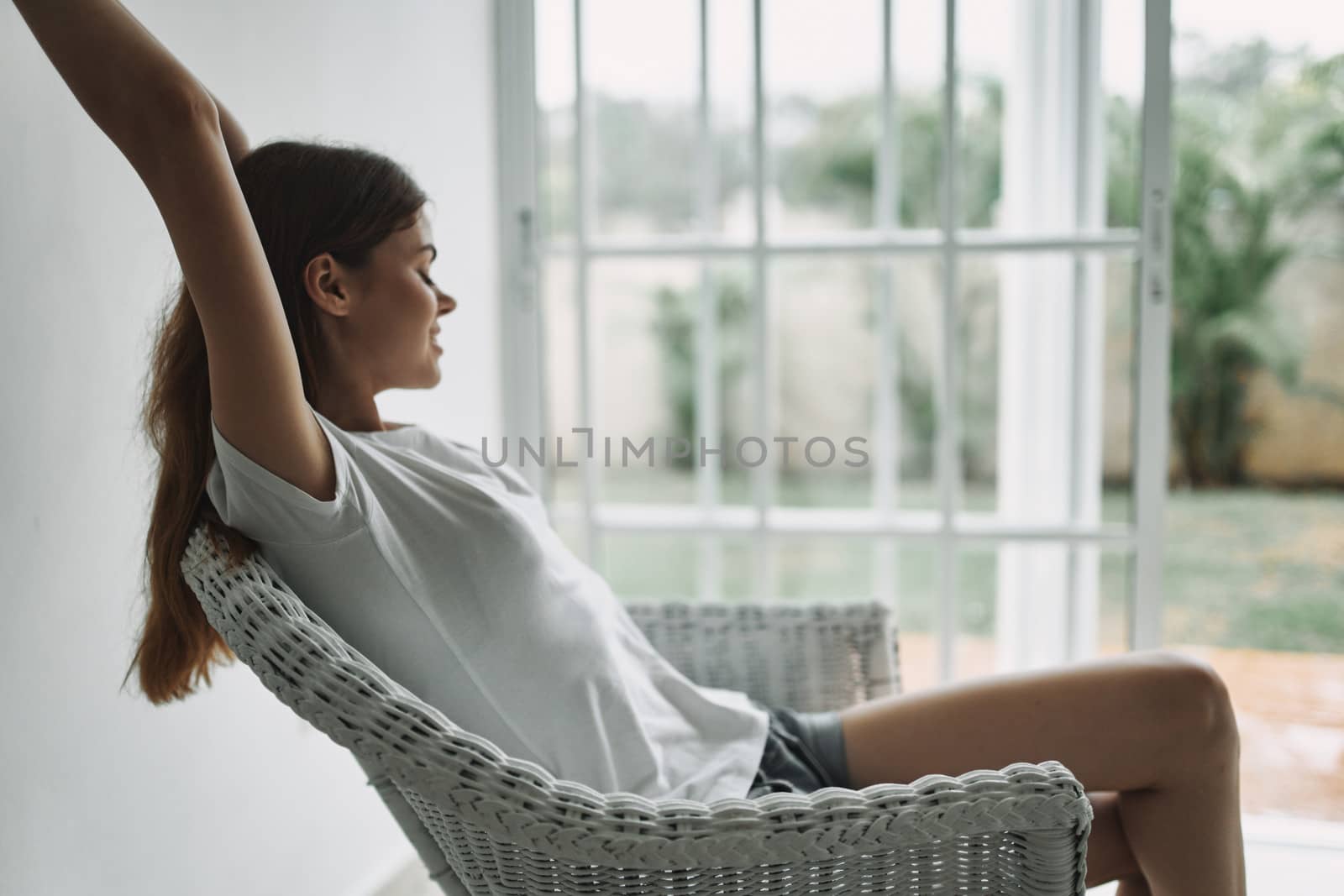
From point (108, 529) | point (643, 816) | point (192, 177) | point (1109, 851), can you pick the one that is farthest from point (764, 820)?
point (108, 529)

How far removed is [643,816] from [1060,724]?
1.80 ft

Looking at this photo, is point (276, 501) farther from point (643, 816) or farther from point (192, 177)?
point (643, 816)

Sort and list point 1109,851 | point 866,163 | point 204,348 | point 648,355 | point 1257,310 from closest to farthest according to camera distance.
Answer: point 204,348
point 1109,851
point 1257,310
point 866,163
point 648,355

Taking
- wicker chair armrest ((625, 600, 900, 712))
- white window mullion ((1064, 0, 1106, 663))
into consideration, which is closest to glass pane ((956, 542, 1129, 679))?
white window mullion ((1064, 0, 1106, 663))

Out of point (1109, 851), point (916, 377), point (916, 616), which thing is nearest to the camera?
point (1109, 851)

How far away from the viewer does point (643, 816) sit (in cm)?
93

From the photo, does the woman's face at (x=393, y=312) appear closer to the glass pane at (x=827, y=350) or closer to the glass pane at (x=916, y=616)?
the glass pane at (x=916, y=616)

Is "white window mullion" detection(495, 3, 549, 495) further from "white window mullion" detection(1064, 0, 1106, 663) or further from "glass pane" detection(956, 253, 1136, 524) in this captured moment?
"white window mullion" detection(1064, 0, 1106, 663)

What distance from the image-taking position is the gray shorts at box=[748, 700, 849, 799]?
1.28 m

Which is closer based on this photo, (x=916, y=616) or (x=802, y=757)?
(x=802, y=757)

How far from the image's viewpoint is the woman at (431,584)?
98cm

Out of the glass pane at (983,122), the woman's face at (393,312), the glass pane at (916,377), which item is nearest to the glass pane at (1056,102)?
the woman's face at (393,312)

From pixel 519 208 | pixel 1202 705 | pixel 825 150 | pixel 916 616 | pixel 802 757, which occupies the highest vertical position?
pixel 825 150

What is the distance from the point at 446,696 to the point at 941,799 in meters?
0.51
